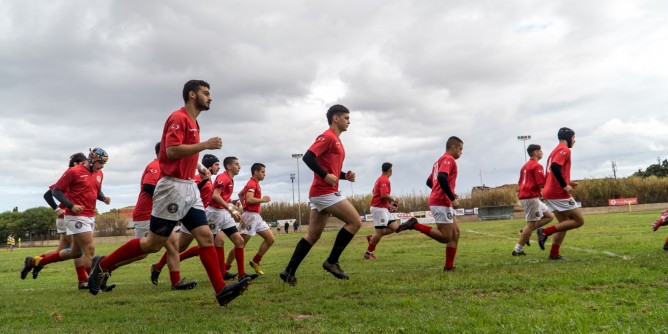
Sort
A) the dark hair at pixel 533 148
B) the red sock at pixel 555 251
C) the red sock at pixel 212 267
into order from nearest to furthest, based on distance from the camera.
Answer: the red sock at pixel 212 267 < the red sock at pixel 555 251 < the dark hair at pixel 533 148

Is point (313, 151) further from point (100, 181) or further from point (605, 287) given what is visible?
point (100, 181)

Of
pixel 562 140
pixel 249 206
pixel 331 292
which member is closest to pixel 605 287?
pixel 331 292

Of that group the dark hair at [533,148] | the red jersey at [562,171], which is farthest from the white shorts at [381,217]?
the red jersey at [562,171]

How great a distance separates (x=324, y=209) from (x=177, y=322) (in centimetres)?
281

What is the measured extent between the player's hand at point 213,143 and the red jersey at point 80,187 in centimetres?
449

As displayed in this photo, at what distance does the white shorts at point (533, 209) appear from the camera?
32.9 ft

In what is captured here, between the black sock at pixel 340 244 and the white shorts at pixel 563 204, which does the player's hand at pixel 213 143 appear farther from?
the white shorts at pixel 563 204

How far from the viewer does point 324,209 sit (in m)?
6.73

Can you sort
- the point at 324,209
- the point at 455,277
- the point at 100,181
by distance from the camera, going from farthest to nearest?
the point at 100,181
the point at 324,209
the point at 455,277

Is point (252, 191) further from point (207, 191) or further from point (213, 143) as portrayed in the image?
point (213, 143)

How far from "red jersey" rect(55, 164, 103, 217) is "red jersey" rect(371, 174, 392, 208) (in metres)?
6.34

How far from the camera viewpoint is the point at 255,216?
9562 mm

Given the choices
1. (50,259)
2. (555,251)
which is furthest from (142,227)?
(555,251)

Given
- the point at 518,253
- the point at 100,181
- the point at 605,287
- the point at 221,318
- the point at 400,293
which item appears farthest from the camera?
the point at 518,253
